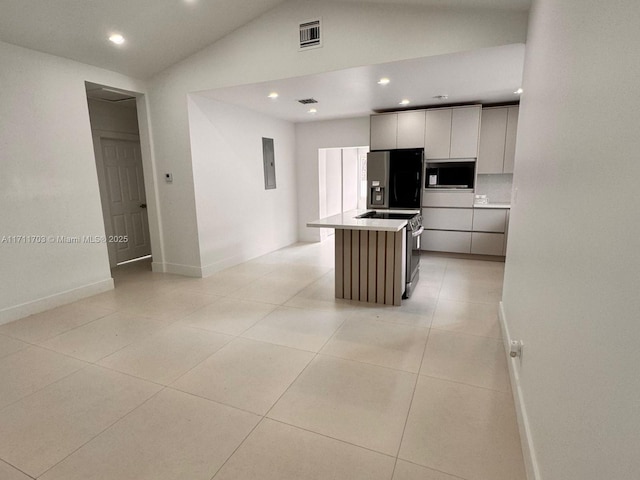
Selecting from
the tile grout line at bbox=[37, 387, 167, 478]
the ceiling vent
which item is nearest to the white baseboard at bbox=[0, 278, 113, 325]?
the tile grout line at bbox=[37, 387, 167, 478]

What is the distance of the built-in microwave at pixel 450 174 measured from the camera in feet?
17.4

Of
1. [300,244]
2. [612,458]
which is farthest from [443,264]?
[612,458]

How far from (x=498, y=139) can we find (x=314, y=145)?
341 centimetres

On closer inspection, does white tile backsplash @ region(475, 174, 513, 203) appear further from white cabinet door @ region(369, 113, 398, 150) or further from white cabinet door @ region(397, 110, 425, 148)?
white cabinet door @ region(369, 113, 398, 150)

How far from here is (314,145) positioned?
6.74 m

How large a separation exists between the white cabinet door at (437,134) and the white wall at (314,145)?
126 cm

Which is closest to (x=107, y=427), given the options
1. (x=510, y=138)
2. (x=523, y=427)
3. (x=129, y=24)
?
(x=523, y=427)

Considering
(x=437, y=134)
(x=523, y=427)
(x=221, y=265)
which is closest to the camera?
(x=523, y=427)

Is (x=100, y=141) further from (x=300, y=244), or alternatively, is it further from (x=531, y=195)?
(x=531, y=195)

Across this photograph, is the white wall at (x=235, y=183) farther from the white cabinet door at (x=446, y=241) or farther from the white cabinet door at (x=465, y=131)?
the white cabinet door at (x=465, y=131)

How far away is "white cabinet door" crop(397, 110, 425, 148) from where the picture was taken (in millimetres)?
5410

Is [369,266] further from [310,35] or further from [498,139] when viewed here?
[498,139]

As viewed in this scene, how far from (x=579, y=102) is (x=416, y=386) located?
1.83 m

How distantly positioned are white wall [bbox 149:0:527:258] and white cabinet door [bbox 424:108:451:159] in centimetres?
240
